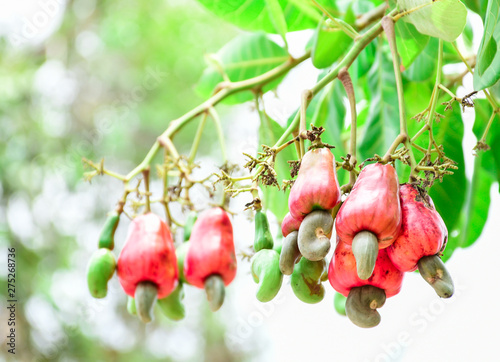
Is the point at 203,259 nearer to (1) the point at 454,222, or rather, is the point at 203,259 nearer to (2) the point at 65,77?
(1) the point at 454,222

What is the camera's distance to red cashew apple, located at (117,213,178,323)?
83 cm

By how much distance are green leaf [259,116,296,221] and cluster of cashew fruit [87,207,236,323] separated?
0.26 meters

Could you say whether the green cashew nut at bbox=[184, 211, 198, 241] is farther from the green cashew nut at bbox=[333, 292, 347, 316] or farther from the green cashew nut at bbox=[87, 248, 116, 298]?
the green cashew nut at bbox=[333, 292, 347, 316]

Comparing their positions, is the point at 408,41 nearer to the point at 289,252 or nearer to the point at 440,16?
the point at 440,16

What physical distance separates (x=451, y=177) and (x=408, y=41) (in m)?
0.24

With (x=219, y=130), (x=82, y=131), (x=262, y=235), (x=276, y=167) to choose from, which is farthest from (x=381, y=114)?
(x=82, y=131)

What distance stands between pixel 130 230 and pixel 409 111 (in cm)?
61

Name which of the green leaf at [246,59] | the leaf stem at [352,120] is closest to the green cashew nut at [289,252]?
the leaf stem at [352,120]

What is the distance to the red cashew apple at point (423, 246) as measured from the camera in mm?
581

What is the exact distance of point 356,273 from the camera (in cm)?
61

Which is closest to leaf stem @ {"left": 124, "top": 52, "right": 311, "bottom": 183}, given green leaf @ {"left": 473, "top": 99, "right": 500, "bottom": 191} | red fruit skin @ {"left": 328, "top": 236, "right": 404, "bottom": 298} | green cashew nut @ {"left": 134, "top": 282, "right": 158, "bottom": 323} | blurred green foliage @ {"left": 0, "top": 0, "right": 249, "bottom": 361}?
green cashew nut @ {"left": 134, "top": 282, "right": 158, "bottom": 323}

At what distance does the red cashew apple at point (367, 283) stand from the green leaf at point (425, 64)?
1.80 ft

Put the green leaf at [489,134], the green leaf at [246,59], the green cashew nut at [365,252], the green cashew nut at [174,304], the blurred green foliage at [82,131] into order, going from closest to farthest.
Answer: the green cashew nut at [365,252] → the green cashew nut at [174,304] → the green leaf at [489,134] → the green leaf at [246,59] → the blurred green foliage at [82,131]

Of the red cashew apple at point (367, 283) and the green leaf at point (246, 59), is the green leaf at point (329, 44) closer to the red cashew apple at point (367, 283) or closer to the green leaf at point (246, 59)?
the green leaf at point (246, 59)
